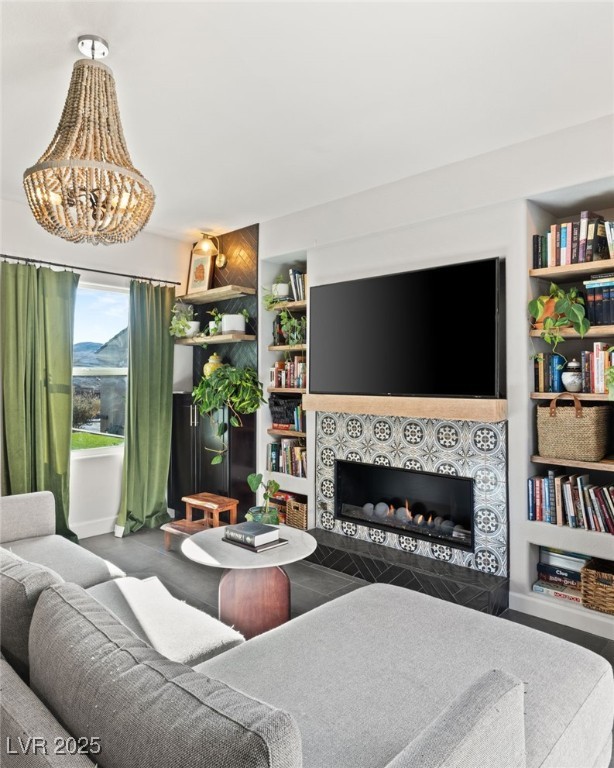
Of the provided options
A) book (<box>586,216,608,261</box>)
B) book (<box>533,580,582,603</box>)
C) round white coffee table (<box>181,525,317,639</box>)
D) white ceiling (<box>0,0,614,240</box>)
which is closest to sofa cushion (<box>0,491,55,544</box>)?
round white coffee table (<box>181,525,317,639</box>)

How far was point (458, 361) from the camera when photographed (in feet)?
10.1

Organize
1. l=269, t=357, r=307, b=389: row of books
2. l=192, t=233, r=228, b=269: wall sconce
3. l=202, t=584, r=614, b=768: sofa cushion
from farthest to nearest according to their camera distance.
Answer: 1. l=192, t=233, r=228, b=269: wall sconce
2. l=269, t=357, r=307, b=389: row of books
3. l=202, t=584, r=614, b=768: sofa cushion

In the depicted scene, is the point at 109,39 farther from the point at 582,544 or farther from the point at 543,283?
the point at 582,544

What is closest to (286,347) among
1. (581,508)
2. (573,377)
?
(573,377)

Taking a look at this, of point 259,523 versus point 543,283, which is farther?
point 543,283

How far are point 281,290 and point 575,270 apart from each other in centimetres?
222

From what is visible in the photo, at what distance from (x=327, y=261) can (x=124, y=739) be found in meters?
3.38

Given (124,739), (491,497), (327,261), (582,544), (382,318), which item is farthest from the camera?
(327,261)

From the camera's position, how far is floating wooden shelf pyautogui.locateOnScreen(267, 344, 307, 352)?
13.6 ft

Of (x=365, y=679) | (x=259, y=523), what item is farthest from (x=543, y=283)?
(x=365, y=679)

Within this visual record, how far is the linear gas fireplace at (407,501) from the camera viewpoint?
3.28 metres

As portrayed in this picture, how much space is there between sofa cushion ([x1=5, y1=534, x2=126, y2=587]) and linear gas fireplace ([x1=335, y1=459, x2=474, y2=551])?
176cm

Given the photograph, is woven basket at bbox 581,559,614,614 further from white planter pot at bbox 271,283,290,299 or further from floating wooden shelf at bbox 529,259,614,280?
white planter pot at bbox 271,283,290,299

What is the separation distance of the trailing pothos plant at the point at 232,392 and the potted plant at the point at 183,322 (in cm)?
57
